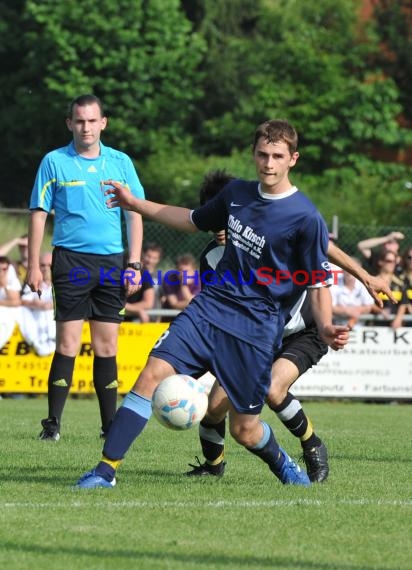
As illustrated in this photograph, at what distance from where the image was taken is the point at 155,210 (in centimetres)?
657

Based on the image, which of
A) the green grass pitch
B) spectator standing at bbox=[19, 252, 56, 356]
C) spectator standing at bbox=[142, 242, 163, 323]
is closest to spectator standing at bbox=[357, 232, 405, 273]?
spectator standing at bbox=[142, 242, 163, 323]

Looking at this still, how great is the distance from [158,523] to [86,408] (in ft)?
26.2

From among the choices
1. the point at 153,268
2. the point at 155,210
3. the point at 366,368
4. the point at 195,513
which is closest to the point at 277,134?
the point at 155,210

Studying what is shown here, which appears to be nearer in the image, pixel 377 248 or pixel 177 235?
pixel 377 248

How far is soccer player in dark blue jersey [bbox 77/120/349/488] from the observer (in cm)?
635

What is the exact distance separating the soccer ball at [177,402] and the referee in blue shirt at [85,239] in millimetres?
2809

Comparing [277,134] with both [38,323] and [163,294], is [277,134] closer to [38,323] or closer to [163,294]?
[38,323]

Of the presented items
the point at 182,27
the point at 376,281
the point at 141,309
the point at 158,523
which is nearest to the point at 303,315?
the point at 376,281

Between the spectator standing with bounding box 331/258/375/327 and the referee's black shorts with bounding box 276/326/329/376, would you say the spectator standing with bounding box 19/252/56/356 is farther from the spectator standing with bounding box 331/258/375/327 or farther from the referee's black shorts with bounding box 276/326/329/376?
the referee's black shorts with bounding box 276/326/329/376

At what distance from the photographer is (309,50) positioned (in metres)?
42.1

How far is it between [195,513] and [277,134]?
196 centimetres

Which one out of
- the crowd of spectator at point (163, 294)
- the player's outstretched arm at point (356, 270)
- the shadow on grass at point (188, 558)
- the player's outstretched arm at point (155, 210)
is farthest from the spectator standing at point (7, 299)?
the shadow on grass at point (188, 558)

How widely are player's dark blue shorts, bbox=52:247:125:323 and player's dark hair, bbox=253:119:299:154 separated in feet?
9.33

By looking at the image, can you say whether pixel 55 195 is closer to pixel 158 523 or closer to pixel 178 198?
pixel 158 523
